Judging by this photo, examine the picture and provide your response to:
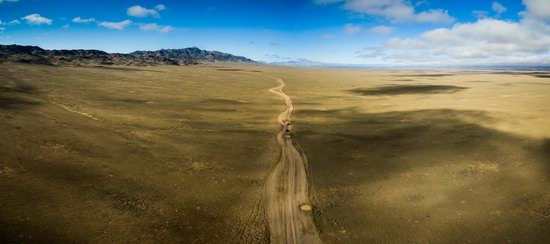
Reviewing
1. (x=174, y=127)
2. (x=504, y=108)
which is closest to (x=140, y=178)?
(x=174, y=127)

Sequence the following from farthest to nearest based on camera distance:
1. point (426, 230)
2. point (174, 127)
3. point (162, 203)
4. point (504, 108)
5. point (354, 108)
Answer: point (354, 108)
point (504, 108)
point (174, 127)
point (162, 203)
point (426, 230)

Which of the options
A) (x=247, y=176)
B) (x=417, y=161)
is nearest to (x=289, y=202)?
(x=247, y=176)

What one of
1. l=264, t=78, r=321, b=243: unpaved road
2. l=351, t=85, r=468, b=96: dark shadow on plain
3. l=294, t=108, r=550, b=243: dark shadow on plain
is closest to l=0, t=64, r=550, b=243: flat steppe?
l=294, t=108, r=550, b=243: dark shadow on plain

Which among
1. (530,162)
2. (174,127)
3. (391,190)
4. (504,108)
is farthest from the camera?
(504,108)

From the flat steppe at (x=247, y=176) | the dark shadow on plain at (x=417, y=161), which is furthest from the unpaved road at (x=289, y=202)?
the dark shadow on plain at (x=417, y=161)

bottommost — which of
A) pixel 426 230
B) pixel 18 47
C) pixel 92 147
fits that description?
pixel 426 230

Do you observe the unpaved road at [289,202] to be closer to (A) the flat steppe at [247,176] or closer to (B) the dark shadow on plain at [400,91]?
(A) the flat steppe at [247,176]

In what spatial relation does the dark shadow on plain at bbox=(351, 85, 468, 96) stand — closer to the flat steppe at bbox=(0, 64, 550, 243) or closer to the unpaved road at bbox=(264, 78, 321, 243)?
the flat steppe at bbox=(0, 64, 550, 243)

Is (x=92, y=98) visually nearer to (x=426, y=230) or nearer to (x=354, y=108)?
(x=354, y=108)
